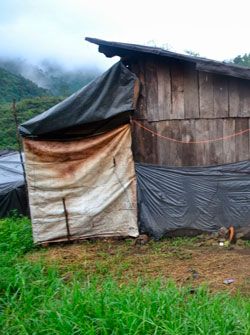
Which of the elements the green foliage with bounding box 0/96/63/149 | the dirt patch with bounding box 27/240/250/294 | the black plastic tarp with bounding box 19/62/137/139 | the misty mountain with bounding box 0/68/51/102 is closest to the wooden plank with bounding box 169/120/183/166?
the black plastic tarp with bounding box 19/62/137/139

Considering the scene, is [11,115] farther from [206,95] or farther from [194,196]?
[194,196]

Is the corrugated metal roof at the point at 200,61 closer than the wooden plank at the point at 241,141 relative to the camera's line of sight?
Yes

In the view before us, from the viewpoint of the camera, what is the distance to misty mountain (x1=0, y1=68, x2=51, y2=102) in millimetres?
38062

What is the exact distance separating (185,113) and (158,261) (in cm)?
282

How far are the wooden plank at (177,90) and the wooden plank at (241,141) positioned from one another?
1073mm

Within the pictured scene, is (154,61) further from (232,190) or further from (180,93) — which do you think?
(232,190)

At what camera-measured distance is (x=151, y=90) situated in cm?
678

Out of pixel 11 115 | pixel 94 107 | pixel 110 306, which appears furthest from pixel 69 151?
pixel 11 115

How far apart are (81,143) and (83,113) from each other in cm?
57

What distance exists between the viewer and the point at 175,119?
22.2ft

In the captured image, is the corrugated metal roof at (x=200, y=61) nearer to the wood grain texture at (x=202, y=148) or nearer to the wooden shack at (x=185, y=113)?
the wooden shack at (x=185, y=113)

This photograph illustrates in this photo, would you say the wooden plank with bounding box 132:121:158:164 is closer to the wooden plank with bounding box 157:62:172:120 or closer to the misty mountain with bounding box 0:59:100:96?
the wooden plank with bounding box 157:62:172:120

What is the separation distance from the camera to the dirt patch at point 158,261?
4871 millimetres

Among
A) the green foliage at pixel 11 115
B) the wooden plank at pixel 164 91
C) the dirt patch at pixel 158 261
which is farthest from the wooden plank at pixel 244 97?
the green foliage at pixel 11 115
